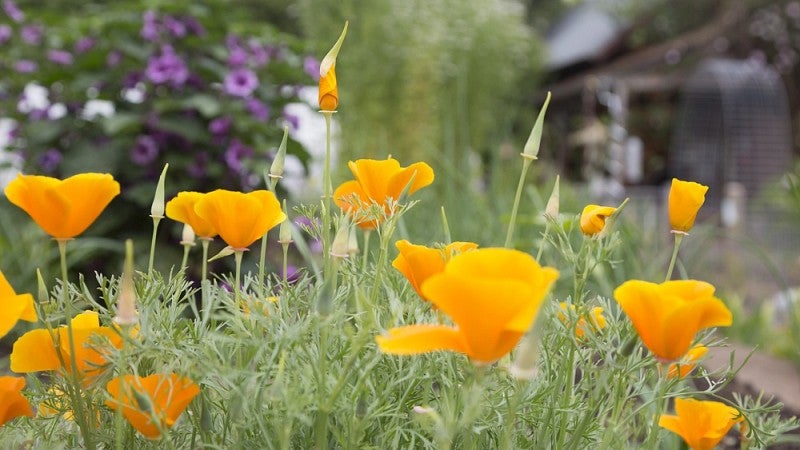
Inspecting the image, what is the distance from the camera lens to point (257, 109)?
3.33 metres

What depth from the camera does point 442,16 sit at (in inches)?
252

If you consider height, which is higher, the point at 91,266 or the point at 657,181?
the point at 91,266

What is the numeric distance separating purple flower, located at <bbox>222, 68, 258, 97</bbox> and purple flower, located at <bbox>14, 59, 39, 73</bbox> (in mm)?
1047

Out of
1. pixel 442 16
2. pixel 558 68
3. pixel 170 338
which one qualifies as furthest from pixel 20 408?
pixel 558 68

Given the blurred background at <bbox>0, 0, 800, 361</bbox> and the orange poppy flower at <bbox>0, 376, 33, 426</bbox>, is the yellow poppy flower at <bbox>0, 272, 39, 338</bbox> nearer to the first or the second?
the orange poppy flower at <bbox>0, 376, 33, 426</bbox>

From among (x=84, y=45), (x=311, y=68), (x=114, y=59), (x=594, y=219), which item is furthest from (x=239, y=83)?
(x=594, y=219)

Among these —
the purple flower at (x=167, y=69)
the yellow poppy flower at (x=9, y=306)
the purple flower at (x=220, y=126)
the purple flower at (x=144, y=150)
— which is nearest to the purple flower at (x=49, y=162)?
the purple flower at (x=144, y=150)

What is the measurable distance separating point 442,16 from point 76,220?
594 cm

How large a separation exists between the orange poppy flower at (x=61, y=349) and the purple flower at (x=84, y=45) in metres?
3.10

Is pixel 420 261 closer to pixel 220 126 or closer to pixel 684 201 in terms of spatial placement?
pixel 684 201

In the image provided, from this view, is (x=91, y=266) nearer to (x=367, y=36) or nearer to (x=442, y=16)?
(x=367, y=36)

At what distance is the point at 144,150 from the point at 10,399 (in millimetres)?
2589

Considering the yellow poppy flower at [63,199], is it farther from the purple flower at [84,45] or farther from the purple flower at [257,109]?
the purple flower at [84,45]

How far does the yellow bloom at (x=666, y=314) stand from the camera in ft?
2.12
